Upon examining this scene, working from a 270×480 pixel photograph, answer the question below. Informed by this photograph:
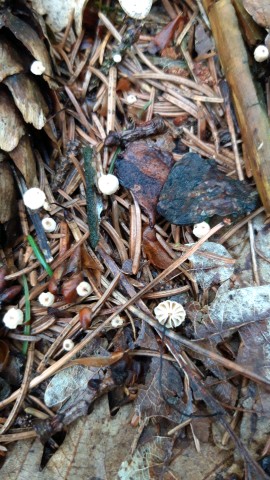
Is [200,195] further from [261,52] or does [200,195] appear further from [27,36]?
[27,36]

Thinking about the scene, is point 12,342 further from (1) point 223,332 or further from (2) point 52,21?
(2) point 52,21

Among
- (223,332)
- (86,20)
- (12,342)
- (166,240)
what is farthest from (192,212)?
(86,20)

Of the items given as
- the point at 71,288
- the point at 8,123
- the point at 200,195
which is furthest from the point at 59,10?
the point at 71,288

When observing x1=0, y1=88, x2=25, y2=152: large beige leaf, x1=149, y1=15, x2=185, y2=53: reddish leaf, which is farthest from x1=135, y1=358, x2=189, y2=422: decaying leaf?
x1=149, y1=15, x2=185, y2=53: reddish leaf

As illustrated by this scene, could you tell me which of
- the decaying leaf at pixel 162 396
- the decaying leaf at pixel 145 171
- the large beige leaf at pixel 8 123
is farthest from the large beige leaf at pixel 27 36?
the decaying leaf at pixel 162 396

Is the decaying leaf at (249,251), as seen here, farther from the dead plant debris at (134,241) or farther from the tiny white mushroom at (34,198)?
the tiny white mushroom at (34,198)

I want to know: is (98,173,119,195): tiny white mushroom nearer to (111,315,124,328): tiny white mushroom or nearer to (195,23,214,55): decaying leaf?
(111,315,124,328): tiny white mushroom

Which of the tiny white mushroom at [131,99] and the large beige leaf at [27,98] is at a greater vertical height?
the large beige leaf at [27,98]
